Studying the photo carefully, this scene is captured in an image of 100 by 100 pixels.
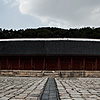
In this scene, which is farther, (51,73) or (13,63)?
(13,63)

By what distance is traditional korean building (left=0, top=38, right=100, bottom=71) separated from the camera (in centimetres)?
2558

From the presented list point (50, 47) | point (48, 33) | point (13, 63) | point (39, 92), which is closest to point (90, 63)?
point (50, 47)

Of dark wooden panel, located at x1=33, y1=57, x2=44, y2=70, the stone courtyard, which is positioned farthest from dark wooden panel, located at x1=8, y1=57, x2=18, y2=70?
the stone courtyard

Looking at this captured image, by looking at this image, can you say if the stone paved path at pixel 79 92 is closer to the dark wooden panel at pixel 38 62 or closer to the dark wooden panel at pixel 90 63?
the dark wooden panel at pixel 38 62

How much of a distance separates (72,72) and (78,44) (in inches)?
290

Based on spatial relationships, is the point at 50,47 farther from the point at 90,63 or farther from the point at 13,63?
the point at 90,63

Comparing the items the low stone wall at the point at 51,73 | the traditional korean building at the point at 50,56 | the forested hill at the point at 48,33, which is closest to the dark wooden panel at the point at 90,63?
the traditional korean building at the point at 50,56

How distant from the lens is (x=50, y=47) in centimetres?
2730

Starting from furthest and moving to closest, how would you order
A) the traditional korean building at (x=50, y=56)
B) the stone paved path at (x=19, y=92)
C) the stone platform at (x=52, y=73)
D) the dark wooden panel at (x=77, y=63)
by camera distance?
1. the dark wooden panel at (x=77, y=63)
2. the traditional korean building at (x=50, y=56)
3. the stone platform at (x=52, y=73)
4. the stone paved path at (x=19, y=92)

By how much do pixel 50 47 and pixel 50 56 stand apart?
160 centimetres

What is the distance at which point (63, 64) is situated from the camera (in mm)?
26922

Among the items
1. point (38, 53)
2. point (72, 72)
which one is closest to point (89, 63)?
point (72, 72)

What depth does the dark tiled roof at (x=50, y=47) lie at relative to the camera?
25812 millimetres

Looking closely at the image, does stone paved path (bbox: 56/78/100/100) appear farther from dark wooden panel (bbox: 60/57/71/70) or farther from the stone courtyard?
dark wooden panel (bbox: 60/57/71/70)
